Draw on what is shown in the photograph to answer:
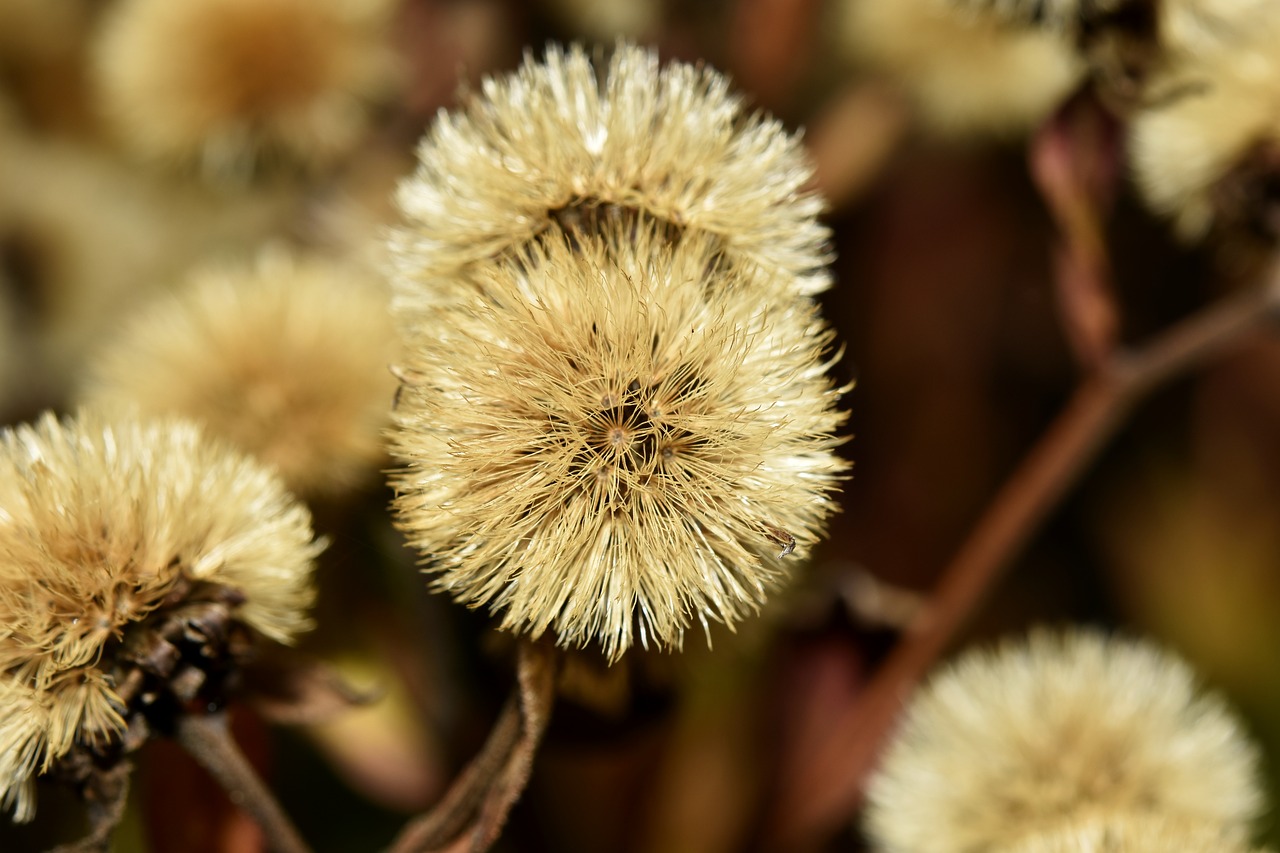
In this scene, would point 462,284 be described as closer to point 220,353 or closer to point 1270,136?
point 220,353

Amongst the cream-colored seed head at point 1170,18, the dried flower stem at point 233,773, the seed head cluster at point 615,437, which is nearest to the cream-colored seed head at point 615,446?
the seed head cluster at point 615,437

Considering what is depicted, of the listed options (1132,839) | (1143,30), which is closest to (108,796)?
(1132,839)

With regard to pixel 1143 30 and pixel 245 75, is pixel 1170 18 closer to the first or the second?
pixel 1143 30

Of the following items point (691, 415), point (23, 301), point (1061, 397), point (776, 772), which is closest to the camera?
point (691, 415)

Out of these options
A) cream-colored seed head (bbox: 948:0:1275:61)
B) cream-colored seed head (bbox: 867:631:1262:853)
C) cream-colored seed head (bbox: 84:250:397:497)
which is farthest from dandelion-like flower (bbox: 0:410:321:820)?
cream-colored seed head (bbox: 948:0:1275:61)

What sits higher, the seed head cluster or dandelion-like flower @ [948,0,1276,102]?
dandelion-like flower @ [948,0,1276,102]

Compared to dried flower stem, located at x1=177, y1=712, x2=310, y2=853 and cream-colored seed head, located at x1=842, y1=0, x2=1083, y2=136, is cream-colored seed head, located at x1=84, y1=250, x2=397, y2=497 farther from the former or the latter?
cream-colored seed head, located at x1=842, y1=0, x2=1083, y2=136

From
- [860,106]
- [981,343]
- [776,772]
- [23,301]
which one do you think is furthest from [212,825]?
[981,343]
